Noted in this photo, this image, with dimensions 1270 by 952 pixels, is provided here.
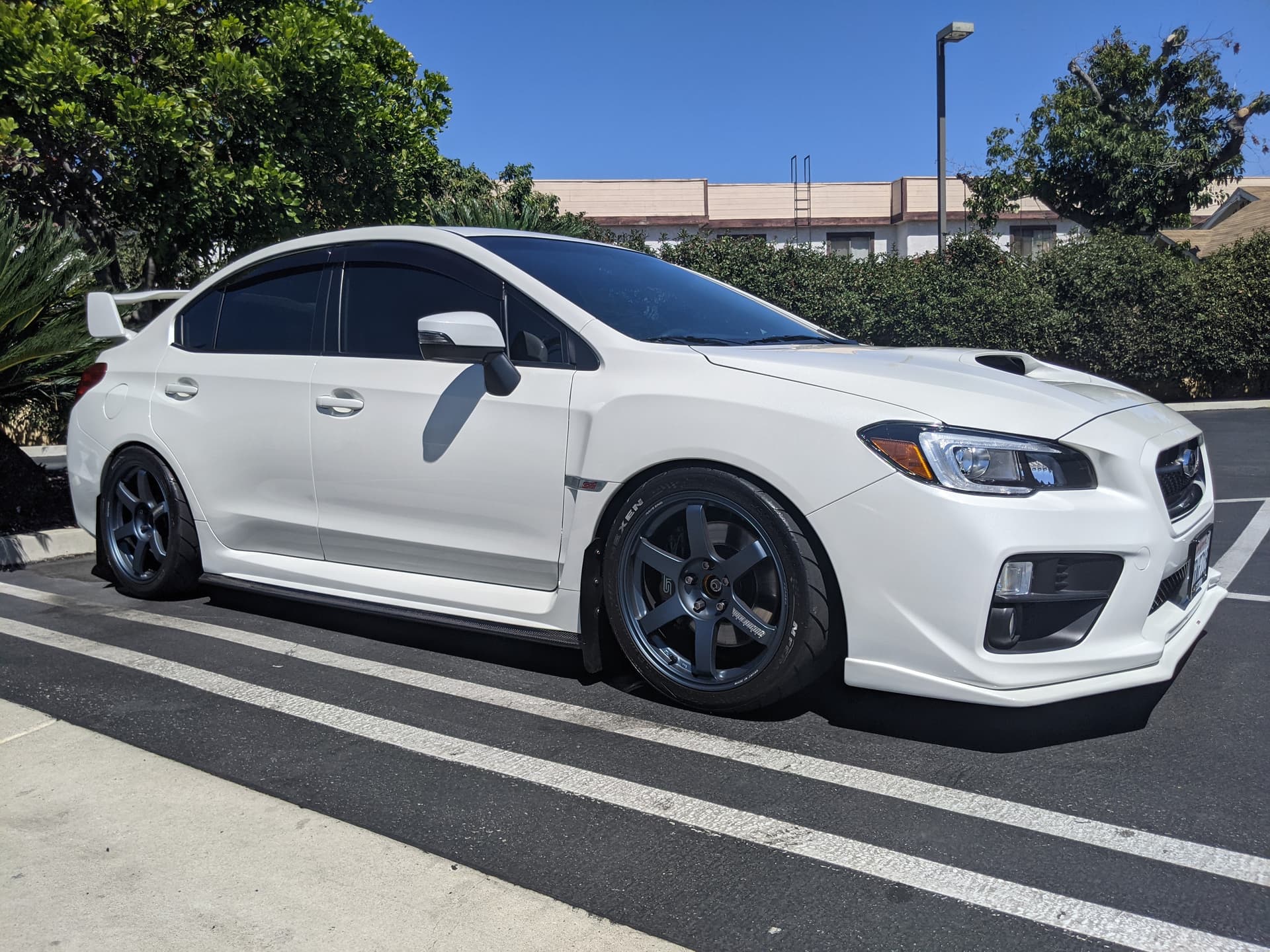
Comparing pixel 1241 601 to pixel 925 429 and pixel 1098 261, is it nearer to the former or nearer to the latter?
pixel 925 429

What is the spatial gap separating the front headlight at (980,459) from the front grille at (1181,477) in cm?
38

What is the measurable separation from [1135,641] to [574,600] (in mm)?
1712

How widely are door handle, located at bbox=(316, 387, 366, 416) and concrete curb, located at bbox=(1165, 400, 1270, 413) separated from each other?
16.6 m

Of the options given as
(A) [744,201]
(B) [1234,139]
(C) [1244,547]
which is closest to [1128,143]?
(B) [1234,139]

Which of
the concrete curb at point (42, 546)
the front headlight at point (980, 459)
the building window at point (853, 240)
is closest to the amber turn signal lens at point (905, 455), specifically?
the front headlight at point (980, 459)

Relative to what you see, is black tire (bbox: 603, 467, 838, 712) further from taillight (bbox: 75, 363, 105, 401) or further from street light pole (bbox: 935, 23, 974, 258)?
street light pole (bbox: 935, 23, 974, 258)

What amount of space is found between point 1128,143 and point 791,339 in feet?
83.0

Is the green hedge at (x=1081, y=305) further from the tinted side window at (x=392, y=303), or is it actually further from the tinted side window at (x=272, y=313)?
the tinted side window at (x=392, y=303)

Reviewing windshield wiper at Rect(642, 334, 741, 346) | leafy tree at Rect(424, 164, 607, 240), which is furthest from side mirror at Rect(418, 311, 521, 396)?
leafy tree at Rect(424, 164, 607, 240)

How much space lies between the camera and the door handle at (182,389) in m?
4.82

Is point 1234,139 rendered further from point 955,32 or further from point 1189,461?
point 1189,461

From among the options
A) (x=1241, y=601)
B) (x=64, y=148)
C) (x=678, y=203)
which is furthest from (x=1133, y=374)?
(x=678, y=203)

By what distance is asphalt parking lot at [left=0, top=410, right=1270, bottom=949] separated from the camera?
2.32 m

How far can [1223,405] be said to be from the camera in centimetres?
1845
